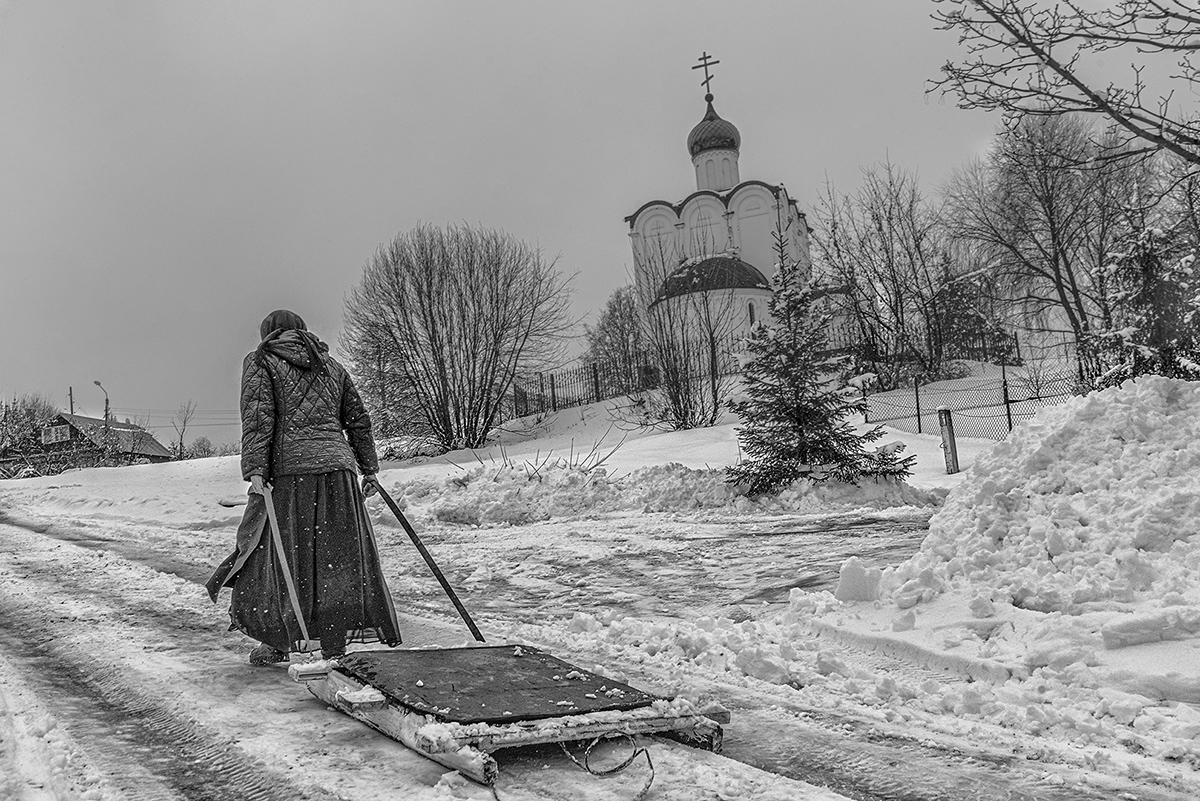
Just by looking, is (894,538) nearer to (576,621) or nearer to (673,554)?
(673,554)

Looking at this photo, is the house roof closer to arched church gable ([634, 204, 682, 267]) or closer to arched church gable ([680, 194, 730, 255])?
arched church gable ([634, 204, 682, 267])

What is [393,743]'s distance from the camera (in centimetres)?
350

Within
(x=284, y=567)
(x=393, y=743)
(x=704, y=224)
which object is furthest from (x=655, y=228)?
(x=393, y=743)

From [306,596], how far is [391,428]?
25.2m

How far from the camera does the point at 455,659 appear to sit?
14.0 feet

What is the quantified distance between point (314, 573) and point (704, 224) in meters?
40.3

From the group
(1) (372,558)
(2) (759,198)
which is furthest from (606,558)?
(2) (759,198)

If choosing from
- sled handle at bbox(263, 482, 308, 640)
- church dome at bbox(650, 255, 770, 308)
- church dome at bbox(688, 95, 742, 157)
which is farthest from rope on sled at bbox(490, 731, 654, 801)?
church dome at bbox(688, 95, 742, 157)

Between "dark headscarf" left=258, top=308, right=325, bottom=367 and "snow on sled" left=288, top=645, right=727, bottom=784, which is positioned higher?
"dark headscarf" left=258, top=308, right=325, bottom=367

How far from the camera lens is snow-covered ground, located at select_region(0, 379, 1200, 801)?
3.23m

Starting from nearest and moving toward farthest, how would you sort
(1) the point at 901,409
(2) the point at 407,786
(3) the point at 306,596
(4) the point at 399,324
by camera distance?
(2) the point at 407,786 < (3) the point at 306,596 < (1) the point at 901,409 < (4) the point at 399,324

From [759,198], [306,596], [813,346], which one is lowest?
[306,596]

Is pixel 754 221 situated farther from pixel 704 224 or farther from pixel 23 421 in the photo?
pixel 23 421

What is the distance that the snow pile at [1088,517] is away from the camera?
4730 mm
